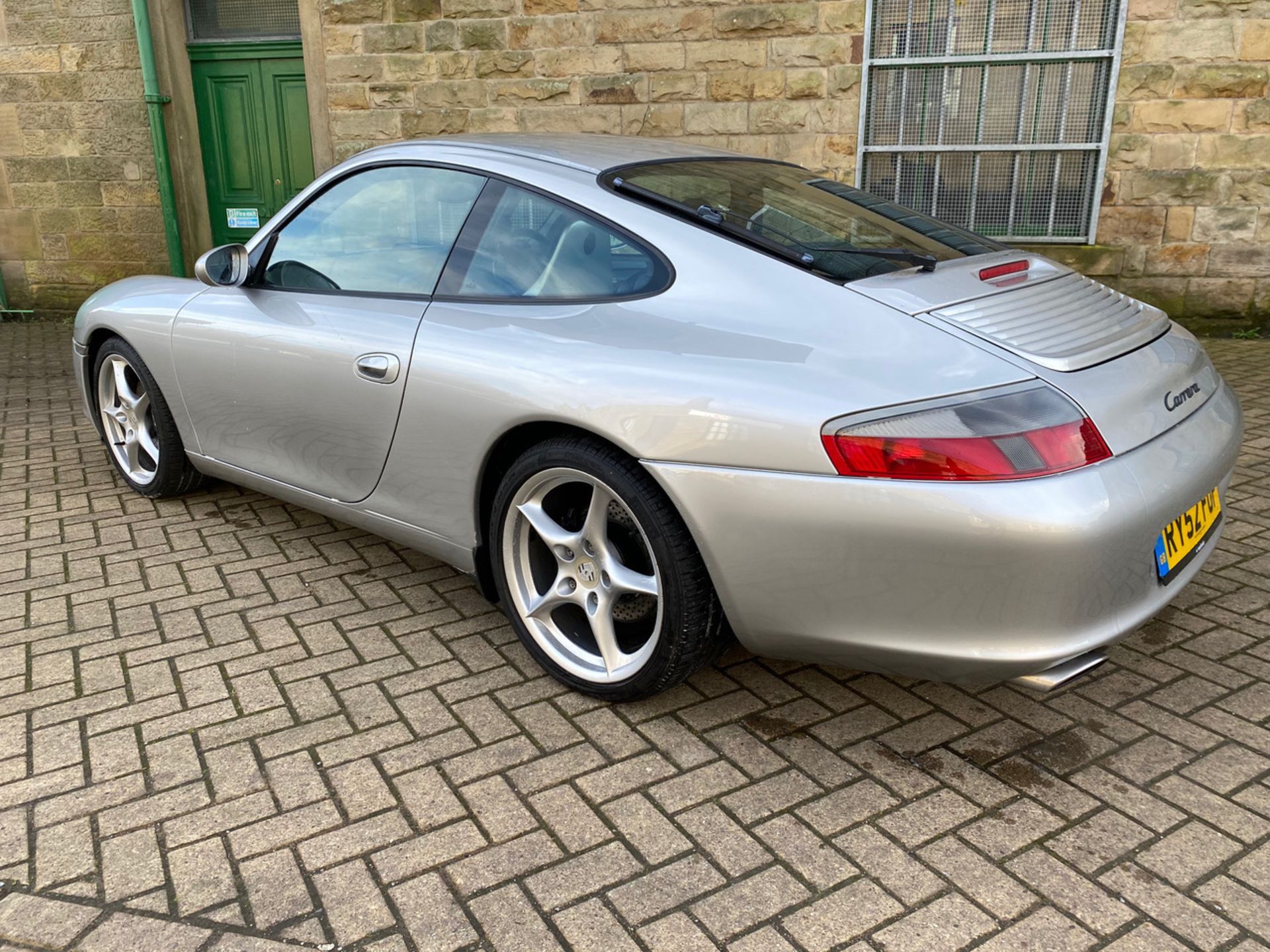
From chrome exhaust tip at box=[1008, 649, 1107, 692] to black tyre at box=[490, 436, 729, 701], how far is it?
72 centimetres

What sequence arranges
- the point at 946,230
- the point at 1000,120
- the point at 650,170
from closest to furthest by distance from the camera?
the point at 650,170, the point at 946,230, the point at 1000,120

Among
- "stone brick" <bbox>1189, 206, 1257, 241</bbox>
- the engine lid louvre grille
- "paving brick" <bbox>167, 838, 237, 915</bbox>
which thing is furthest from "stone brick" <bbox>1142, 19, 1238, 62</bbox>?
"paving brick" <bbox>167, 838, 237, 915</bbox>

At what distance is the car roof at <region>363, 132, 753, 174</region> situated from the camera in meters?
2.98

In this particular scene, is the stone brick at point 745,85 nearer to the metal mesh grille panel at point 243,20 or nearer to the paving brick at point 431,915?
the metal mesh grille panel at point 243,20

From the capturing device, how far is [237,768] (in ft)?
8.03

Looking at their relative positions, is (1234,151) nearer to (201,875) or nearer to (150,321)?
(150,321)

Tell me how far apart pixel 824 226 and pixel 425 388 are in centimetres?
123

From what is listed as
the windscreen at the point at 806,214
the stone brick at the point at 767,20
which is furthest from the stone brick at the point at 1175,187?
the windscreen at the point at 806,214

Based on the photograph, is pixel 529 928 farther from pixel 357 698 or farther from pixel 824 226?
pixel 824 226

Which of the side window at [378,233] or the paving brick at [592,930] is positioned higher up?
the side window at [378,233]

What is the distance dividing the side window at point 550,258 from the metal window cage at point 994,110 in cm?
536

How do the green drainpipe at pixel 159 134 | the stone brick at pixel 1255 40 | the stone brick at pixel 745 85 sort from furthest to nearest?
1. the green drainpipe at pixel 159 134
2. the stone brick at pixel 745 85
3. the stone brick at pixel 1255 40

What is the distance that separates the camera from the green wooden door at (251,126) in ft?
28.8

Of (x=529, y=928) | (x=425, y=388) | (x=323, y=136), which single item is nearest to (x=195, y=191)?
(x=323, y=136)
